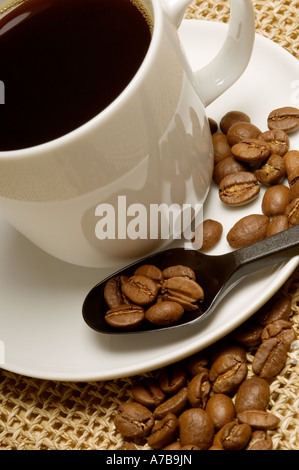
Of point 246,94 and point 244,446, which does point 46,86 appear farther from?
point 244,446

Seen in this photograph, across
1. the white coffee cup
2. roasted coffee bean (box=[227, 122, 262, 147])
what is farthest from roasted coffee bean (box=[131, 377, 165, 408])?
roasted coffee bean (box=[227, 122, 262, 147])

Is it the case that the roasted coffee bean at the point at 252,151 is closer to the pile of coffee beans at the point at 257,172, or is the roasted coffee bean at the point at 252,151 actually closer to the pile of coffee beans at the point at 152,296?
the pile of coffee beans at the point at 257,172

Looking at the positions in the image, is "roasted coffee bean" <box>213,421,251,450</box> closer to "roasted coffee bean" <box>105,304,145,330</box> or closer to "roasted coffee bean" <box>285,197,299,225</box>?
"roasted coffee bean" <box>105,304,145,330</box>

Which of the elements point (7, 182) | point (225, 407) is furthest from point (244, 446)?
point (7, 182)

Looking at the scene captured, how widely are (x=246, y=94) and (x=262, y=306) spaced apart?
44 cm

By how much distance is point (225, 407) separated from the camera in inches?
39.9

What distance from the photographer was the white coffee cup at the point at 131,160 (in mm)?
910

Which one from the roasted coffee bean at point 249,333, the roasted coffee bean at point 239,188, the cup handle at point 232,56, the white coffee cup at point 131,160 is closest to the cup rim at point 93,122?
the white coffee cup at point 131,160

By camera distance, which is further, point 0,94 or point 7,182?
point 0,94

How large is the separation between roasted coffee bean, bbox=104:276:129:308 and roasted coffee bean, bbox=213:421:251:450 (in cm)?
25

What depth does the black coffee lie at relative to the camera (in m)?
1.00

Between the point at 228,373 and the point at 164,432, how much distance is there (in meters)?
0.14

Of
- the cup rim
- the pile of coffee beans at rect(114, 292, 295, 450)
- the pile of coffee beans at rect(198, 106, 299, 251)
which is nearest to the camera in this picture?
the cup rim

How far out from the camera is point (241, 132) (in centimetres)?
120
